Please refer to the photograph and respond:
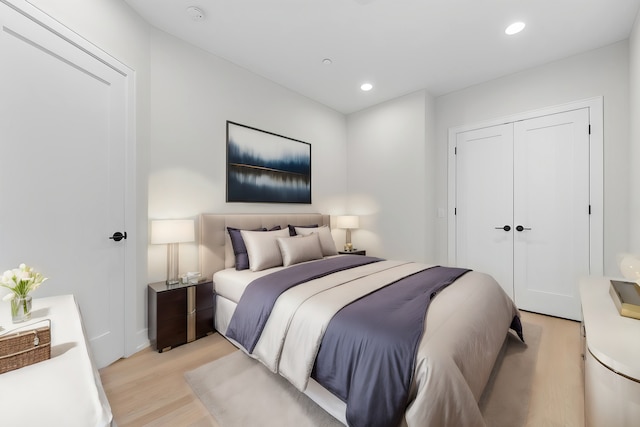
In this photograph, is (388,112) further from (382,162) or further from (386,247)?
(386,247)

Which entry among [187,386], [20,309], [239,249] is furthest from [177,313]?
[20,309]

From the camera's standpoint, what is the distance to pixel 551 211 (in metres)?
3.07

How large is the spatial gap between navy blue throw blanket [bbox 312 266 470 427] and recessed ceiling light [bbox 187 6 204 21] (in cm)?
267

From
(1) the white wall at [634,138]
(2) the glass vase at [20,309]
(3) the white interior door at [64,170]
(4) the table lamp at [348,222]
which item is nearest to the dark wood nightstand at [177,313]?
(3) the white interior door at [64,170]

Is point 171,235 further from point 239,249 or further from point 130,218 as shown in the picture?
point 239,249

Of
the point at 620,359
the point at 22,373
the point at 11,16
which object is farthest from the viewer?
the point at 11,16

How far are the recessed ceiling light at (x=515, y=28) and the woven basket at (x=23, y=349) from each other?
3.75 m

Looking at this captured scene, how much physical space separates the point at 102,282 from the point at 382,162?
142 inches

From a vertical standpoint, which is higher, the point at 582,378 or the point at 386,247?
the point at 386,247

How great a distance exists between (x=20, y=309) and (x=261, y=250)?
1681 millimetres

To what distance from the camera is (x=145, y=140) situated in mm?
2365

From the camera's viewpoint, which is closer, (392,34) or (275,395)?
(275,395)

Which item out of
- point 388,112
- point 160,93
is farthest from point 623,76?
point 160,93

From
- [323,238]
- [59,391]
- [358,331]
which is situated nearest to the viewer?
[59,391]
